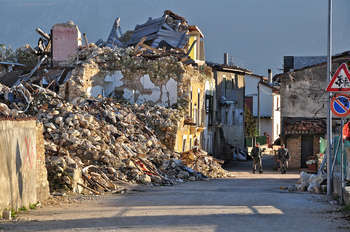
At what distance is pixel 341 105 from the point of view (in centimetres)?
1630

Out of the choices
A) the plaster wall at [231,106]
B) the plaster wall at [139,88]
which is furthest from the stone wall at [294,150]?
the plaster wall at [231,106]

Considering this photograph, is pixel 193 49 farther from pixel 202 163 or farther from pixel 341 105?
pixel 341 105

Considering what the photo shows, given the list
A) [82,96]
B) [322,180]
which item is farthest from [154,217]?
[82,96]

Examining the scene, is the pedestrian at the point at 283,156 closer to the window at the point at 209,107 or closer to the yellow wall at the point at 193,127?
the yellow wall at the point at 193,127

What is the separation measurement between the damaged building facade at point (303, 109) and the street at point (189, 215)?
27143mm

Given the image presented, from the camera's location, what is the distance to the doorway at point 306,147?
142ft

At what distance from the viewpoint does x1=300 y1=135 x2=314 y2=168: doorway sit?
43312 mm

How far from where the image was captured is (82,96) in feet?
123

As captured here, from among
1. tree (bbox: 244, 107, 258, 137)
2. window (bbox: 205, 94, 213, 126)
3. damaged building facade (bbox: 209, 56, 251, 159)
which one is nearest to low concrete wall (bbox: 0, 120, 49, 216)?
window (bbox: 205, 94, 213, 126)

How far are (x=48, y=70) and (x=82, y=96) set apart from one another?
14.3 ft

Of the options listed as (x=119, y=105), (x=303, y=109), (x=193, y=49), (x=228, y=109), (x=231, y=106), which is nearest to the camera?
(x=119, y=105)

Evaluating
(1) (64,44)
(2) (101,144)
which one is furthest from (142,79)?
(2) (101,144)

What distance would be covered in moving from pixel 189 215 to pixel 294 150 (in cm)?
3245

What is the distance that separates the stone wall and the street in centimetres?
2723
